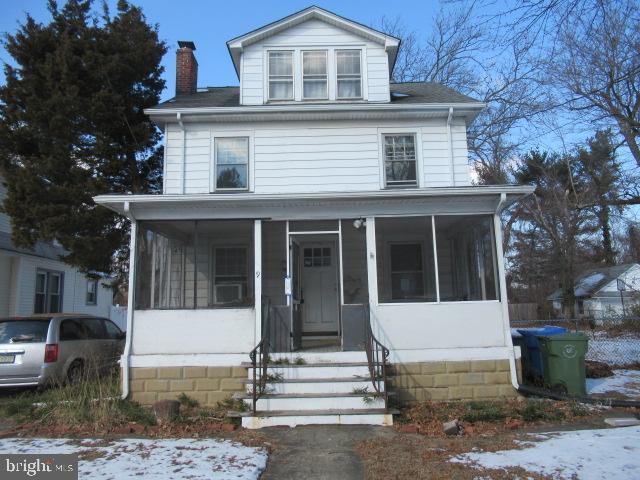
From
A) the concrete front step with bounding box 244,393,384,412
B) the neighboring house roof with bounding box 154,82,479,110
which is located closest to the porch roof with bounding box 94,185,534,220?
the neighboring house roof with bounding box 154,82,479,110

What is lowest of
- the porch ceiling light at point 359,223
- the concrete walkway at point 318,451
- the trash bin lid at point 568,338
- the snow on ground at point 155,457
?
the concrete walkway at point 318,451

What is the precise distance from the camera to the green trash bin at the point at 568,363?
859 cm

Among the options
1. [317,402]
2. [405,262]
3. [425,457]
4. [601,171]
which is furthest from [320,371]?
[601,171]

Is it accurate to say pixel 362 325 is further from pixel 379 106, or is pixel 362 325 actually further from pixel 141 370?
pixel 379 106

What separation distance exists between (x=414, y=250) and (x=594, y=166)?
1925 cm

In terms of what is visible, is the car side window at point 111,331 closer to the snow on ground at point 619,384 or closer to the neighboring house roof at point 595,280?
the snow on ground at point 619,384

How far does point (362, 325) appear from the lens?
8.99 metres

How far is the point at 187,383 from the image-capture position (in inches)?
341

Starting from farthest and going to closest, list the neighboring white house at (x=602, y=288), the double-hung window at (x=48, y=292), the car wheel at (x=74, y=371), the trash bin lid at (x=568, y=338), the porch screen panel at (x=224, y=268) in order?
the neighboring white house at (x=602, y=288)
the double-hung window at (x=48, y=292)
the porch screen panel at (x=224, y=268)
the car wheel at (x=74, y=371)
the trash bin lid at (x=568, y=338)

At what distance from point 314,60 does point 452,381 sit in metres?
8.14

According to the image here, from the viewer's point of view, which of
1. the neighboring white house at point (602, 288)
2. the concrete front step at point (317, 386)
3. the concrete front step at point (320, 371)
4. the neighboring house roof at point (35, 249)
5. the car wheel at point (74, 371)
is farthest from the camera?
the neighboring white house at point (602, 288)

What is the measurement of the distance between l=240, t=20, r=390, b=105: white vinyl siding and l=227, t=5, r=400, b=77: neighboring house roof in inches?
4.0

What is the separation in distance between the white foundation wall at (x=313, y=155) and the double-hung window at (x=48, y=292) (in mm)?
10097

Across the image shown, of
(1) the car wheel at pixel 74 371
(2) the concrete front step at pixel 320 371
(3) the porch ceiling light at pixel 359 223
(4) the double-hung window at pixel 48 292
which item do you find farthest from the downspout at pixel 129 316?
(4) the double-hung window at pixel 48 292
